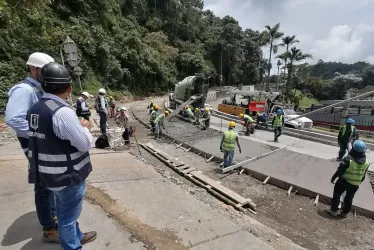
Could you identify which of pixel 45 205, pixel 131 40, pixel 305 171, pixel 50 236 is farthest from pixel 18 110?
pixel 131 40

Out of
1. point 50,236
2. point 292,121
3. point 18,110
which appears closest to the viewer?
point 18,110

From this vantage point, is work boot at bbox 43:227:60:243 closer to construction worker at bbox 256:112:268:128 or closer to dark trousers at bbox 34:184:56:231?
dark trousers at bbox 34:184:56:231

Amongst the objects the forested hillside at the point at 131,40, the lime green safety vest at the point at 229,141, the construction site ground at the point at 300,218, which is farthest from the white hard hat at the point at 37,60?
the forested hillside at the point at 131,40

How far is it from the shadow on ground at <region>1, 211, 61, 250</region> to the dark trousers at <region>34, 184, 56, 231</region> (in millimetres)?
201

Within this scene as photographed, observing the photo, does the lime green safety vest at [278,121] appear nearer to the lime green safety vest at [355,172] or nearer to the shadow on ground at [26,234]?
the lime green safety vest at [355,172]

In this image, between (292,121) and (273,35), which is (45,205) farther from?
(273,35)

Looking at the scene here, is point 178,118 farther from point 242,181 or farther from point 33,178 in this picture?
point 33,178

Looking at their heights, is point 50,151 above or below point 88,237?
above

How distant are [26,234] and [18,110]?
1.55m

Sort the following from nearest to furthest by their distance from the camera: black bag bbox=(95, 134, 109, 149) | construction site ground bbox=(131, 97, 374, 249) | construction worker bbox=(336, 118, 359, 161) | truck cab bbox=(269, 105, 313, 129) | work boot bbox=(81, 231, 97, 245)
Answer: work boot bbox=(81, 231, 97, 245) < construction site ground bbox=(131, 97, 374, 249) < black bag bbox=(95, 134, 109, 149) < construction worker bbox=(336, 118, 359, 161) < truck cab bbox=(269, 105, 313, 129)

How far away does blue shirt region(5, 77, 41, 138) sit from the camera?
8.62ft

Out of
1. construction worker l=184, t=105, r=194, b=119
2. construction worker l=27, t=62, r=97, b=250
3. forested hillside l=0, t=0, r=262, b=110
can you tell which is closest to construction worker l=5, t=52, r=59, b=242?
construction worker l=27, t=62, r=97, b=250

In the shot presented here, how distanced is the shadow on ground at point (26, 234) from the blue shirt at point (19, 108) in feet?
4.11

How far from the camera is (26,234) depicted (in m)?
3.07
